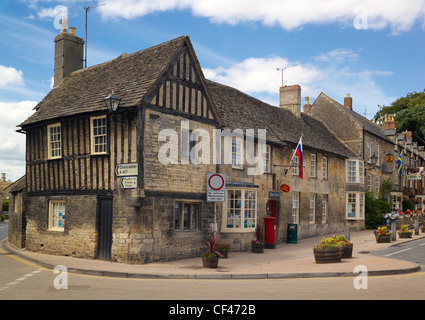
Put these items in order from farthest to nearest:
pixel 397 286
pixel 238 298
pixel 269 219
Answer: pixel 269 219 → pixel 397 286 → pixel 238 298

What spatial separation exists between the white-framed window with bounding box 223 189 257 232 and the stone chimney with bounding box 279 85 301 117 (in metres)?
13.3

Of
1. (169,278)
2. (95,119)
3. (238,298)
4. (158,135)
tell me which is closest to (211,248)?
(169,278)

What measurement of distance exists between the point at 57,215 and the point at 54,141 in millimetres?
3104

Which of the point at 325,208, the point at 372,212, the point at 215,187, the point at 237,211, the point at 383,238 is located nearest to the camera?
the point at 215,187

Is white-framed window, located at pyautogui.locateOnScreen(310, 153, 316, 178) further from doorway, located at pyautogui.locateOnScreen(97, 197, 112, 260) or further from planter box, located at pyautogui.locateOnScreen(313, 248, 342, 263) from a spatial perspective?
doorway, located at pyautogui.locateOnScreen(97, 197, 112, 260)

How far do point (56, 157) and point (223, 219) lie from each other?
7547 mm

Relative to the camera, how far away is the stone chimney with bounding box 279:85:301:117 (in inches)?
1268

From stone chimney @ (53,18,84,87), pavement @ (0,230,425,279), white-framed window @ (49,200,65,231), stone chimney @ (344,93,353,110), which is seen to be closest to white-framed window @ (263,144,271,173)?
pavement @ (0,230,425,279)

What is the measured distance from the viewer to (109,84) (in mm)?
18547

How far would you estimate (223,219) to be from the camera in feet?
65.4

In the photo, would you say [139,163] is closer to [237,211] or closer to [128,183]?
[128,183]

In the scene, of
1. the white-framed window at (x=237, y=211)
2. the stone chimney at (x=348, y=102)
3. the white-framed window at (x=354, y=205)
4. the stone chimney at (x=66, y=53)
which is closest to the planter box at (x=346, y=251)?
the white-framed window at (x=237, y=211)

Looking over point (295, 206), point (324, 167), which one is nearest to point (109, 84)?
point (295, 206)
